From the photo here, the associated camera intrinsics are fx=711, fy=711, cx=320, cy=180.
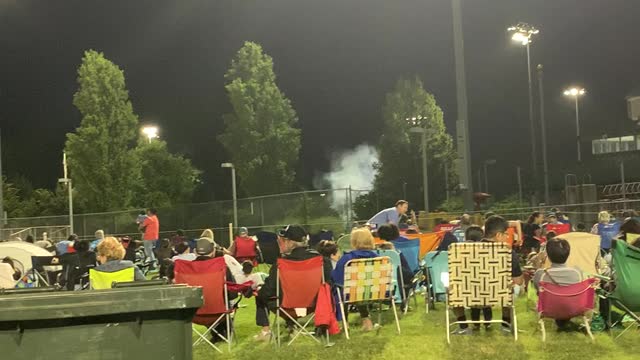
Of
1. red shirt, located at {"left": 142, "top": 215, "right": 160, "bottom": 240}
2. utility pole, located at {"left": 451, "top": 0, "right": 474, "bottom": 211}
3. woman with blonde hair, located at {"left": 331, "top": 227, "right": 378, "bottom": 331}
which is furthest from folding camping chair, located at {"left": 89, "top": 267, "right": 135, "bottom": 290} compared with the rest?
red shirt, located at {"left": 142, "top": 215, "right": 160, "bottom": 240}

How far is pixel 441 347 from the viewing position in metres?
7.39

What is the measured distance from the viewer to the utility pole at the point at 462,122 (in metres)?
12.6

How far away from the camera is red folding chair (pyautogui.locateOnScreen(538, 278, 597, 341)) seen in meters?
7.19

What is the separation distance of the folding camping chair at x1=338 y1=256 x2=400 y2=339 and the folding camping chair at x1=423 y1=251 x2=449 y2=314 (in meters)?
1.51

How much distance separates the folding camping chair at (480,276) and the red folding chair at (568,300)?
35cm

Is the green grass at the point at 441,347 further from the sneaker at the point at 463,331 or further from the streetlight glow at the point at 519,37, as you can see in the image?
the streetlight glow at the point at 519,37

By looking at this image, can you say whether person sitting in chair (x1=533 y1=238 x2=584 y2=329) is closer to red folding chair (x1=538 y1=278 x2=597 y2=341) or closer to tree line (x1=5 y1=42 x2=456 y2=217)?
red folding chair (x1=538 y1=278 x2=597 y2=341)

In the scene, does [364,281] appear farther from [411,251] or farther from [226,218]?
[226,218]

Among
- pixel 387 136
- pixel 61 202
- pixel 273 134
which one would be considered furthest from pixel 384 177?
pixel 61 202

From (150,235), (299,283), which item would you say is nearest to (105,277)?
(299,283)

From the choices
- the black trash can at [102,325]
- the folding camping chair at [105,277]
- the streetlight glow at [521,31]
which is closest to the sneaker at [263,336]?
the folding camping chair at [105,277]

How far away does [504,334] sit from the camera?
786 cm

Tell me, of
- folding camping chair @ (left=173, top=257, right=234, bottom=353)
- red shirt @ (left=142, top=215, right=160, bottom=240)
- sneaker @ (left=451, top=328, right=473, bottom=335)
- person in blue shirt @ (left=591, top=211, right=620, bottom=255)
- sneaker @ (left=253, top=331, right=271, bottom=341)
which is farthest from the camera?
red shirt @ (left=142, top=215, right=160, bottom=240)

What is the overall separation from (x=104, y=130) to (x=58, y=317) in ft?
106
